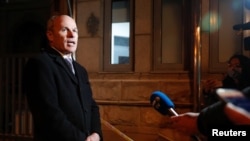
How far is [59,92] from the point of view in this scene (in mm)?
2564

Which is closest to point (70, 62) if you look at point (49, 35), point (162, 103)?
point (49, 35)

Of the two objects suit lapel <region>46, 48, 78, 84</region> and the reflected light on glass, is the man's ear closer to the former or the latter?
suit lapel <region>46, 48, 78, 84</region>

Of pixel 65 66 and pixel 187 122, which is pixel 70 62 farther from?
pixel 187 122

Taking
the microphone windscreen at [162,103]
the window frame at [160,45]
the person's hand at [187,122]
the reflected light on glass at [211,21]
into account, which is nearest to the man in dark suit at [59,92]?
the microphone windscreen at [162,103]

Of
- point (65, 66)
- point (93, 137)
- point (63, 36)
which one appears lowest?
point (93, 137)

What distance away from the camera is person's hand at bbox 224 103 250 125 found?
1339 millimetres

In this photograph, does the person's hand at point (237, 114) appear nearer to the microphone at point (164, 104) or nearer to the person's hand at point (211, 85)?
the microphone at point (164, 104)

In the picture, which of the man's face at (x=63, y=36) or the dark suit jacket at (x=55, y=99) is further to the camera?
the man's face at (x=63, y=36)

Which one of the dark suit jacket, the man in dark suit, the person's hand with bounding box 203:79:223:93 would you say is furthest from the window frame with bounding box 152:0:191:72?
the dark suit jacket

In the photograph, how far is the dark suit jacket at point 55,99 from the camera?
2453 millimetres

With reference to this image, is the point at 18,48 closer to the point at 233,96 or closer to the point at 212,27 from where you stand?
the point at 212,27

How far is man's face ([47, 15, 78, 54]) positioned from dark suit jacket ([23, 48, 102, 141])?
0.07 metres

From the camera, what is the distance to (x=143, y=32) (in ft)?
18.5

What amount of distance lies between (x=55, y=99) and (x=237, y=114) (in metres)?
1.54
